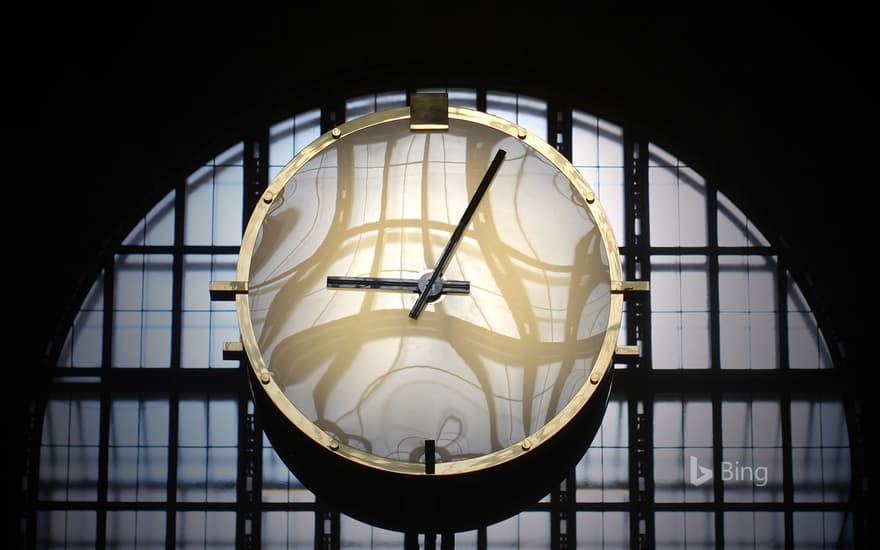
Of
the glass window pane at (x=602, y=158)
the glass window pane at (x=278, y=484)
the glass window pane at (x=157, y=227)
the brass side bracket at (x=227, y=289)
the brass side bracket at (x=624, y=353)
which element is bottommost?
the glass window pane at (x=278, y=484)

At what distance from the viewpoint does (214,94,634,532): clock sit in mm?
3615

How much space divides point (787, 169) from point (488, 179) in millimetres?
3533

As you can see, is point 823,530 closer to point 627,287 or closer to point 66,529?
point 627,287

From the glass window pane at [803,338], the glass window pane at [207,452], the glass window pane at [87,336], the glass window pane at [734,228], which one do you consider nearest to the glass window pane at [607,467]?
the glass window pane at [803,338]

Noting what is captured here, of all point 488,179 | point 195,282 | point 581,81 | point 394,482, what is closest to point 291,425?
point 394,482

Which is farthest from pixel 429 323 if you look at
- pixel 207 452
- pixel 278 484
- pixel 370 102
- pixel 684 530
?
pixel 370 102

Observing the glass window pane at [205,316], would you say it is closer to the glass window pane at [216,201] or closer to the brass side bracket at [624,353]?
the glass window pane at [216,201]

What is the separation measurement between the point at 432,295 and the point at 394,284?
12 centimetres

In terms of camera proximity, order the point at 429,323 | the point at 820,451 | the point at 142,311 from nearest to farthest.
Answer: the point at 429,323
the point at 820,451
the point at 142,311

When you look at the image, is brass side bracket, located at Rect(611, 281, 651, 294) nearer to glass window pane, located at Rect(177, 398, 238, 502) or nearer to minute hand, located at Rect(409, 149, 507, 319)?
minute hand, located at Rect(409, 149, 507, 319)

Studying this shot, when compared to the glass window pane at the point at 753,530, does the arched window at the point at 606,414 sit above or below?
above

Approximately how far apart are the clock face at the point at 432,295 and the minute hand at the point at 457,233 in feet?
0.07

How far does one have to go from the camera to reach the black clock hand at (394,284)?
12.2ft

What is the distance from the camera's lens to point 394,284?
12.2 ft
